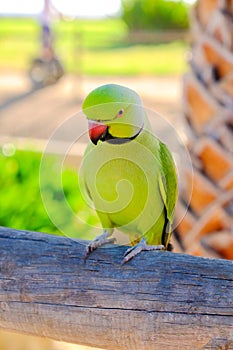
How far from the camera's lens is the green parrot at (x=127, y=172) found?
149cm

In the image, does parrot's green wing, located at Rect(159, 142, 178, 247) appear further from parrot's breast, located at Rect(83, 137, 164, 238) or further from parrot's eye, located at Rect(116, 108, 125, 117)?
parrot's eye, located at Rect(116, 108, 125, 117)

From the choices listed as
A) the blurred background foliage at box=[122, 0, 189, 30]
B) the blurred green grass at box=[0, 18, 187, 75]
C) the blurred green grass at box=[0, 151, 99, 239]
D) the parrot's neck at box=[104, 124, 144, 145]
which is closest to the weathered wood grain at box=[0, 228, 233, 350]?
the parrot's neck at box=[104, 124, 144, 145]

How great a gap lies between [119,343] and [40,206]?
202 cm

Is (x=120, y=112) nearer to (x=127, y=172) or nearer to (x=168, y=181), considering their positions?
Result: (x=127, y=172)

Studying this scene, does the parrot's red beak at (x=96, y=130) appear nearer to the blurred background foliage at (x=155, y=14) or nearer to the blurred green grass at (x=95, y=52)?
the blurred green grass at (x=95, y=52)

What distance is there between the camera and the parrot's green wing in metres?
1.79

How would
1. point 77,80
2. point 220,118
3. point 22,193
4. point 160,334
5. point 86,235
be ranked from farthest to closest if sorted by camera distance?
point 77,80 < point 22,193 < point 86,235 < point 220,118 < point 160,334

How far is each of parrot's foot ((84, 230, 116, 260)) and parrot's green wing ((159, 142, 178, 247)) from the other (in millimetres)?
188

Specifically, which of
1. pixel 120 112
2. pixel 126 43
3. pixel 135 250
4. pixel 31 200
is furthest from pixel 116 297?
pixel 126 43

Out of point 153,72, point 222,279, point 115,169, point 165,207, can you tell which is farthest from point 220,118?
point 153,72

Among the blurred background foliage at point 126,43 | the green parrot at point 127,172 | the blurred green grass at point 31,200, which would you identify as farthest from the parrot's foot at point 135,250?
the blurred background foliage at point 126,43

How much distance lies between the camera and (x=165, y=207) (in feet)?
6.18

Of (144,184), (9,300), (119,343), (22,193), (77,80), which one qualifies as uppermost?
(77,80)

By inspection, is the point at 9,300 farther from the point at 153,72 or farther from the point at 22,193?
the point at 153,72
